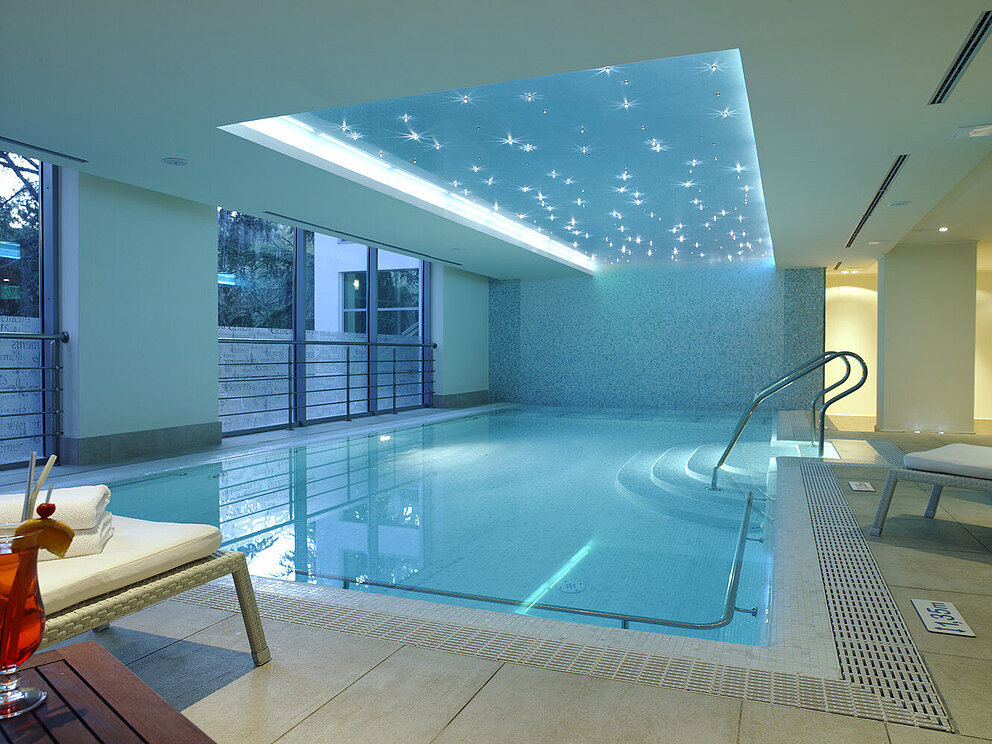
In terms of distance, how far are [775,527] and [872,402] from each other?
A: 9.39 m

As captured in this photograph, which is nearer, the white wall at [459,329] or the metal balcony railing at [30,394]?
the metal balcony railing at [30,394]

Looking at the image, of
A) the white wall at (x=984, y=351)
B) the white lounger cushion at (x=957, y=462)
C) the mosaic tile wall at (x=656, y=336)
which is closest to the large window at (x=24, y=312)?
the white lounger cushion at (x=957, y=462)

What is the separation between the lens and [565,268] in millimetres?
10414

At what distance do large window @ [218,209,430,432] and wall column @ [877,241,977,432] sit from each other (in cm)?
641

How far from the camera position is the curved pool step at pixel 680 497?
389 cm

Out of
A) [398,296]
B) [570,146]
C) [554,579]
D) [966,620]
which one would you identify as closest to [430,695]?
[554,579]

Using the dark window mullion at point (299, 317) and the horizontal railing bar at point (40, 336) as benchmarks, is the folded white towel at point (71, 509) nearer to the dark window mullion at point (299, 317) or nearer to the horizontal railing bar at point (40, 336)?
the horizontal railing bar at point (40, 336)

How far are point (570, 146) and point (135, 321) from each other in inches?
153

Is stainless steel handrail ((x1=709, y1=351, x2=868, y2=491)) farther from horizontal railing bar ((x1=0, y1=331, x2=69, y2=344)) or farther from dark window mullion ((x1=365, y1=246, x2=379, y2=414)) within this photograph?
dark window mullion ((x1=365, y1=246, x2=379, y2=414))

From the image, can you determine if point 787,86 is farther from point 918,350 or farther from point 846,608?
point 918,350

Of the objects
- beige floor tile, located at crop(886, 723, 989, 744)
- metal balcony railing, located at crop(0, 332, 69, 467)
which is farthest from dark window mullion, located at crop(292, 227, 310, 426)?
beige floor tile, located at crop(886, 723, 989, 744)

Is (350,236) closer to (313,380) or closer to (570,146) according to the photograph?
(313,380)

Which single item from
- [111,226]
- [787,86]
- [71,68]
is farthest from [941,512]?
[111,226]

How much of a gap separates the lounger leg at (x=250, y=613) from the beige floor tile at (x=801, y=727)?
1.23m
